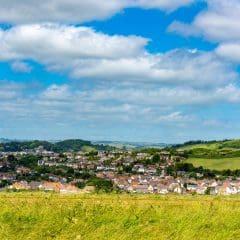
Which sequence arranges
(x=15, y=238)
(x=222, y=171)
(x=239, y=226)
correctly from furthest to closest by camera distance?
(x=222, y=171)
(x=239, y=226)
(x=15, y=238)

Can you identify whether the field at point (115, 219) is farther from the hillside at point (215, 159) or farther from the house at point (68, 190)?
the hillside at point (215, 159)

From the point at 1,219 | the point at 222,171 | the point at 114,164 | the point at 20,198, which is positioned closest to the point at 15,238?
the point at 1,219

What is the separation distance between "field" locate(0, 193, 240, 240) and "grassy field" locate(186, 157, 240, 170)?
12152 cm

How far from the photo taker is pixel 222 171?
138125mm

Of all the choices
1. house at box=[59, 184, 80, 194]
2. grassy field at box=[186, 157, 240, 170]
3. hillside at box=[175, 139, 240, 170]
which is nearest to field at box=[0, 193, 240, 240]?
house at box=[59, 184, 80, 194]

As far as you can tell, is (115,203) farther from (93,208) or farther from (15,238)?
(15,238)

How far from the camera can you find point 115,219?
70.8ft

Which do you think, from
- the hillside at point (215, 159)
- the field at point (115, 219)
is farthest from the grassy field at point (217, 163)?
the field at point (115, 219)

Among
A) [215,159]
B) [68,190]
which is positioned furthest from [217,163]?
[68,190]

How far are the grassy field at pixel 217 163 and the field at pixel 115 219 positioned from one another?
12152cm

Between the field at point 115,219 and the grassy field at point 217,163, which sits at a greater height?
the field at point 115,219

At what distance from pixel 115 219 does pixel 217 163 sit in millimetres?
135634

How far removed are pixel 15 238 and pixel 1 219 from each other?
1252 millimetres

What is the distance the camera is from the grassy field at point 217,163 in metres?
145
